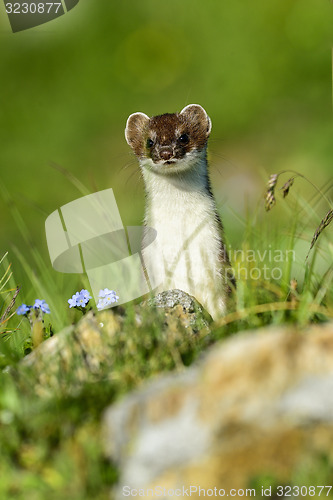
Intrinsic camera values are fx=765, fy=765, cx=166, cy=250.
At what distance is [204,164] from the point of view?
517cm

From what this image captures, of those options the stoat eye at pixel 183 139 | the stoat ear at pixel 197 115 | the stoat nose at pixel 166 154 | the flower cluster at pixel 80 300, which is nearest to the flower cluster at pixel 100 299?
the flower cluster at pixel 80 300

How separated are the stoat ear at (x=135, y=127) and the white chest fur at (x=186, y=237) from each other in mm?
341

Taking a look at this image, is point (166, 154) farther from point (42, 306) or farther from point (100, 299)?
point (42, 306)

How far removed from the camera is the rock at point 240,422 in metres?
2.53

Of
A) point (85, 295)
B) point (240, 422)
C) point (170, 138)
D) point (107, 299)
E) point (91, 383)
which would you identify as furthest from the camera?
point (170, 138)

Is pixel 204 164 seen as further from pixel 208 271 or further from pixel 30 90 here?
pixel 30 90

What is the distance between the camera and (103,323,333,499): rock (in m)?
2.53

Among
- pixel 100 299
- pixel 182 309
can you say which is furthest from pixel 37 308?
pixel 182 309

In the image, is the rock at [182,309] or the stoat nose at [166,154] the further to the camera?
the stoat nose at [166,154]

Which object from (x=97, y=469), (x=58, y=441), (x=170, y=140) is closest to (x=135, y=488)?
(x=97, y=469)

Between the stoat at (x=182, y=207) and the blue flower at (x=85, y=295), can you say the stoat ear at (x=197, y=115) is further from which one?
the blue flower at (x=85, y=295)

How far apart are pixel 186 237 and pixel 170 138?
71 cm

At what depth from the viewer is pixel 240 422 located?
2525mm

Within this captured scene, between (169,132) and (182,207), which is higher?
(169,132)
